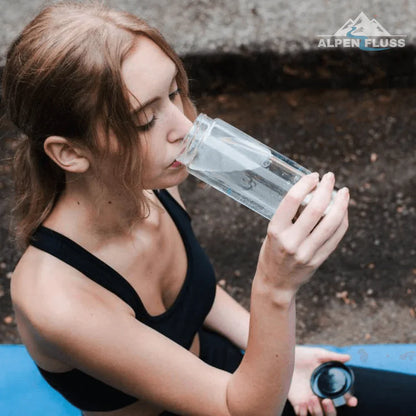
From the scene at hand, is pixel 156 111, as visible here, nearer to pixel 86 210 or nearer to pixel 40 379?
pixel 86 210

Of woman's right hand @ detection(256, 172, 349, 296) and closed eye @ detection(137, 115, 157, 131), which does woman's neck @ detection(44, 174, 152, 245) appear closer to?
closed eye @ detection(137, 115, 157, 131)

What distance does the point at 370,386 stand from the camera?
146cm

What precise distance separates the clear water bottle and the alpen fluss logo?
177 centimetres

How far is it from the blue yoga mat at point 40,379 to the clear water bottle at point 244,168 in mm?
680

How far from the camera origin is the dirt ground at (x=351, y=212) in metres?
2.35

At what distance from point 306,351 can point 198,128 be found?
0.74m

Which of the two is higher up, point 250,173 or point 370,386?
point 250,173

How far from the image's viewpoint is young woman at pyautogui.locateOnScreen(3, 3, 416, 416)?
0.99m

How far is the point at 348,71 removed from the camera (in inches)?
116

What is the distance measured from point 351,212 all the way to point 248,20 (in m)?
1.02

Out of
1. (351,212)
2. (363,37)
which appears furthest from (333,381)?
(363,37)

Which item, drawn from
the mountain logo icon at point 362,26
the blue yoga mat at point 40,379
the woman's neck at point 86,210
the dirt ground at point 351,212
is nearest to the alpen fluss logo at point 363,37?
the mountain logo icon at point 362,26

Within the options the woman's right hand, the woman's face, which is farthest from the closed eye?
the woman's right hand

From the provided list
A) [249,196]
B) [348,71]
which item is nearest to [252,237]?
[348,71]
